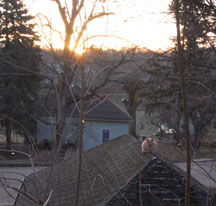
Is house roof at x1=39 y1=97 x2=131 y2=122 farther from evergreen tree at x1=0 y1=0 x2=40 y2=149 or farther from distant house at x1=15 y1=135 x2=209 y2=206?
distant house at x1=15 y1=135 x2=209 y2=206

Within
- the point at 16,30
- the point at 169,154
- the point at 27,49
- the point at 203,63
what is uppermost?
the point at 16,30

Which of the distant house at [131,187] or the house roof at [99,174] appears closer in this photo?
the distant house at [131,187]

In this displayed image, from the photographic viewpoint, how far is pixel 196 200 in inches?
221

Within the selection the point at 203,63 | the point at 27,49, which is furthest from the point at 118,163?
the point at 27,49

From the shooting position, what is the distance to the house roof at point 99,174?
5.75 meters

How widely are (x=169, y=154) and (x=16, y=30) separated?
50.3 ft

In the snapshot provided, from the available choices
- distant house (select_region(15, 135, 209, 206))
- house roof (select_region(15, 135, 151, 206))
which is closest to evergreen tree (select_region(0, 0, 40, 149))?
house roof (select_region(15, 135, 151, 206))

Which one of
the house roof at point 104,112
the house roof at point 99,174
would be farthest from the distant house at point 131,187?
the house roof at point 104,112

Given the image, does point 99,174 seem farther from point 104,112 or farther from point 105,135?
point 104,112

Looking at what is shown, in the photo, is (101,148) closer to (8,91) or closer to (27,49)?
(27,49)

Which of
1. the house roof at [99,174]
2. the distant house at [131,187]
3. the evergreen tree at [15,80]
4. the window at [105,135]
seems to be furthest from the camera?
the window at [105,135]

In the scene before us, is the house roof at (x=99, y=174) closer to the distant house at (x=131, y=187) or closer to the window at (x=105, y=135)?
the distant house at (x=131, y=187)

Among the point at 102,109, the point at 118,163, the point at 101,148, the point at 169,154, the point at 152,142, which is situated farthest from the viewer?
the point at 102,109

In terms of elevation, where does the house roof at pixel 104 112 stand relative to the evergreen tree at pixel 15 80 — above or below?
below
